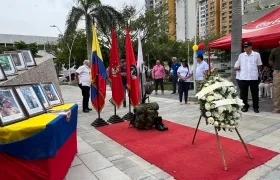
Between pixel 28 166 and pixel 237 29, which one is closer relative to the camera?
pixel 28 166

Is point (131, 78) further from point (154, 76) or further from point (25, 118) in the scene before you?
point (154, 76)

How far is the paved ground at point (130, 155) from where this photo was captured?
2.86 metres

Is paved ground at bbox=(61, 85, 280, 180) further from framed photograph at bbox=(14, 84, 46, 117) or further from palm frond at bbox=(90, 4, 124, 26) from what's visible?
palm frond at bbox=(90, 4, 124, 26)

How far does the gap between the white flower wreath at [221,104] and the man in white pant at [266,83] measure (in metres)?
6.27

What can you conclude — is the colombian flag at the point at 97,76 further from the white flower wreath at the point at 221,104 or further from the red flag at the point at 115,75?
the white flower wreath at the point at 221,104

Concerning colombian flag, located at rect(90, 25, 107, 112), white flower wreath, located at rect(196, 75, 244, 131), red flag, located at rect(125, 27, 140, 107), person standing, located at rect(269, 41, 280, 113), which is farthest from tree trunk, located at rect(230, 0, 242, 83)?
white flower wreath, located at rect(196, 75, 244, 131)

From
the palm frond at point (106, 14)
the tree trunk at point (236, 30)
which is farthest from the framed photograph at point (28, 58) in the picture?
the palm frond at point (106, 14)

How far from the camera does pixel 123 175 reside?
2.90 meters

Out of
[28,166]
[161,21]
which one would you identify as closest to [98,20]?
[161,21]

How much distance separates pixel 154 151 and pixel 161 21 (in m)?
20.4

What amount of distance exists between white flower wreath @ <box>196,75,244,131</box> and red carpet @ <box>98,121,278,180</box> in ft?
1.81

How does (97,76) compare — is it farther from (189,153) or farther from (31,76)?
(189,153)

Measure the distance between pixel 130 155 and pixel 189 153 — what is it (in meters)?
0.92

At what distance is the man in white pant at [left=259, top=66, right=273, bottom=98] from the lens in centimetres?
829
